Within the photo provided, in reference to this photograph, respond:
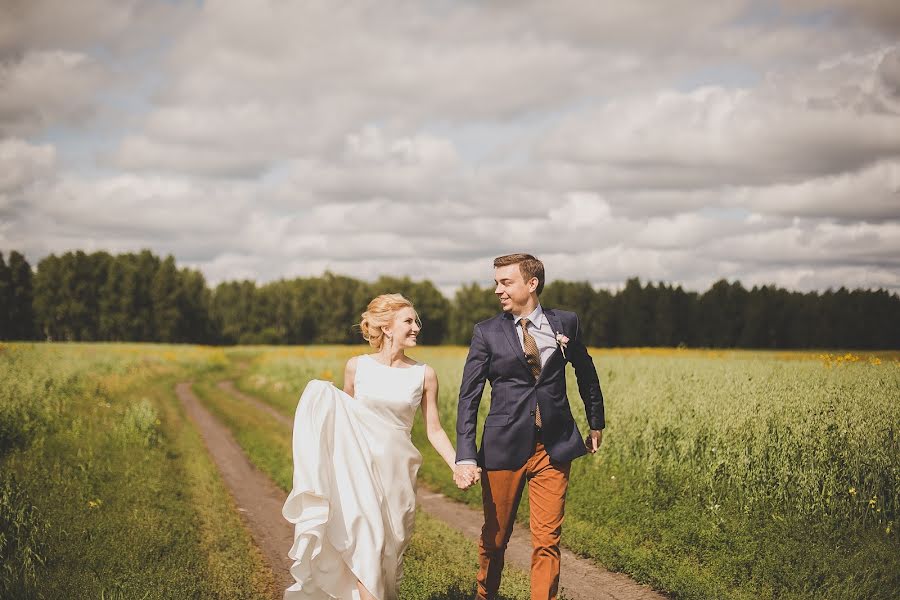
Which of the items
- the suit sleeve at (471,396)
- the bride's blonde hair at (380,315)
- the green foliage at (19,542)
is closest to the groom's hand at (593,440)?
the suit sleeve at (471,396)

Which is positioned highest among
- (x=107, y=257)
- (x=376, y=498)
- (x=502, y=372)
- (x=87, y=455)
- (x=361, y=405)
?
(x=107, y=257)

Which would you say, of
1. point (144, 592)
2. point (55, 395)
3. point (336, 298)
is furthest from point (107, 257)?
point (144, 592)

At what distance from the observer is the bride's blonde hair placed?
5.16 m

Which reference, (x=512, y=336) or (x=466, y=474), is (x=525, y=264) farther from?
(x=466, y=474)

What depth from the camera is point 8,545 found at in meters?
6.52

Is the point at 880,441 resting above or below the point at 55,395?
above

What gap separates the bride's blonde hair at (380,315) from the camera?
516cm

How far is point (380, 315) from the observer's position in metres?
5.14

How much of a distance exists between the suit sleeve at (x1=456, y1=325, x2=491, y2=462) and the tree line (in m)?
46.8

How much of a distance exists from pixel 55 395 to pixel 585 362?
1581 centimetres

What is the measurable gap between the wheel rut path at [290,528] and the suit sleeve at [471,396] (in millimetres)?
2116

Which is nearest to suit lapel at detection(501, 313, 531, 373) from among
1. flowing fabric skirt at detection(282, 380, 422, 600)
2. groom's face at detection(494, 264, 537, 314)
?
groom's face at detection(494, 264, 537, 314)

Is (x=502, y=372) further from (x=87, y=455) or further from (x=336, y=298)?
(x=336, y=298)

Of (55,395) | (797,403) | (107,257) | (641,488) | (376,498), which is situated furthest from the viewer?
(107,257)
